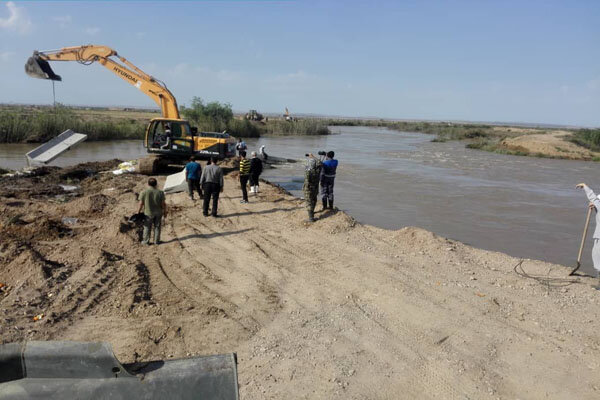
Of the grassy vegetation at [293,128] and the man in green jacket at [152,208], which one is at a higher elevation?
the grassy vegetation at [293,128]

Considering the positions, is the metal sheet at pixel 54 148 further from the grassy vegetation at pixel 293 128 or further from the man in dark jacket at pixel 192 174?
the grassy vegetation at pixel 293 128

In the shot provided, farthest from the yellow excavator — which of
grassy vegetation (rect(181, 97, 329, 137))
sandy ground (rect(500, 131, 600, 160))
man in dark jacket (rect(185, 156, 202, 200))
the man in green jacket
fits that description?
sandy ground (rect(500, 131, 600, 160))

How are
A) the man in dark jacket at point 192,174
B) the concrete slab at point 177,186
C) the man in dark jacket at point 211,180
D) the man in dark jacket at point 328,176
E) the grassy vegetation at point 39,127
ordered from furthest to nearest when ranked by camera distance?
1. the grassy vegetation at point 39,127
2. the concrete slab at point 177,186
3. the man in dark jacket at point 192,174
4. the man in dark jacket at point 328,176
5. the man in dark jacket at point 211,180

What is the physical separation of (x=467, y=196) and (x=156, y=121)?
1283 cm

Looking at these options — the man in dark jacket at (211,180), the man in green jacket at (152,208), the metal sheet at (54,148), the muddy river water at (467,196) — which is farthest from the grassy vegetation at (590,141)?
the man in green jacket at (152,208)

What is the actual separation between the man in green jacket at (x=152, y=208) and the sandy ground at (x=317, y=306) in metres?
0.34

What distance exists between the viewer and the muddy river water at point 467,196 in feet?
38.6

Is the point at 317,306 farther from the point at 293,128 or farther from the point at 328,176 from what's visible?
the point at 293,128

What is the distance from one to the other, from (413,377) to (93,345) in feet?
11.1

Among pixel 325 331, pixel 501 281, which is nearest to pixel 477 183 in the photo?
pixel 501 281

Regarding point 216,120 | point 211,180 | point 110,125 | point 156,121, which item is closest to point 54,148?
point 156,121

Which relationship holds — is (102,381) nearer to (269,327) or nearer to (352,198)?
(269,327)

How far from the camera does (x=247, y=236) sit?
352 inches

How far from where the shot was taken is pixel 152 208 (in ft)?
26.4
